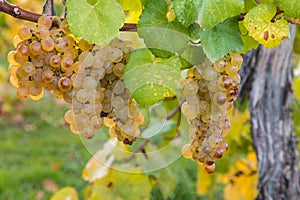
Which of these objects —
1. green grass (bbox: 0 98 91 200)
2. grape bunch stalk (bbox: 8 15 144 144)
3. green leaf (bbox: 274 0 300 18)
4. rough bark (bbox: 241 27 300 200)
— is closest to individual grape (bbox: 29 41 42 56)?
grape bunch stalk (bbox: 8 15 144 144)

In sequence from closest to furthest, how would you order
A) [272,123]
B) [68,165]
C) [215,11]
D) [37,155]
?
1. [215,11]
2. [272,123]
3. [68,165]
4. [37,155]

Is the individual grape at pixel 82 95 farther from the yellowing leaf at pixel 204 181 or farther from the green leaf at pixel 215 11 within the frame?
the yellowing leaf at pixel 204 181

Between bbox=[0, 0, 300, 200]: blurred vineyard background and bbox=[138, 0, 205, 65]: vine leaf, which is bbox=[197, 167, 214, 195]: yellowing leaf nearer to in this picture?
bbox=[0, 0, 300, 200]: blurred vineyard background

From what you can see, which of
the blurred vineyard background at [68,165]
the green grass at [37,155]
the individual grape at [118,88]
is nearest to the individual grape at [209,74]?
the individual grape at [118,88]

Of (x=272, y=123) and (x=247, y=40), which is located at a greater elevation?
(x=247, y=40)

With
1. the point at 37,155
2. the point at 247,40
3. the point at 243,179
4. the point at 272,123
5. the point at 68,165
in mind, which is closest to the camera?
the point at 247,40

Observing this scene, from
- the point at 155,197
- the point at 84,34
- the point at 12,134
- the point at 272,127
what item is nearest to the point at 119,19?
the point at 84,34

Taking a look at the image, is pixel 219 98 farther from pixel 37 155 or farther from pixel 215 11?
pixel 37 155

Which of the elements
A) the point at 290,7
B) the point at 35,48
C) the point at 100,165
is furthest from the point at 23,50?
the point at 100,165
